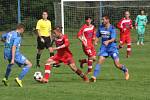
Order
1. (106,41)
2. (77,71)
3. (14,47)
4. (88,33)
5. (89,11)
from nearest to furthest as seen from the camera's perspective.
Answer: (14,47) < (77,71) < (106,41) < (88,33) < (89,11)

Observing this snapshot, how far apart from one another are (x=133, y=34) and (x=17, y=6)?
9662mm

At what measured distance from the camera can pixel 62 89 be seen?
556 inches

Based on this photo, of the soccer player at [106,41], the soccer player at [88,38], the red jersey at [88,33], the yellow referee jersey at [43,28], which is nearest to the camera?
the soccer player at [106,41]

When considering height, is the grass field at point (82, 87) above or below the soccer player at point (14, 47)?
below

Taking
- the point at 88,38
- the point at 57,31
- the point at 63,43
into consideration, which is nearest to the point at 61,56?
the point at 63,43

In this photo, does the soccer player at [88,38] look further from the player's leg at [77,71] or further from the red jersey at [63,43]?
the red jersey at [63,43]

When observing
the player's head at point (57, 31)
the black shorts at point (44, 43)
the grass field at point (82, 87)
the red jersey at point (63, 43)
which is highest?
the player's head at point (57, 31)

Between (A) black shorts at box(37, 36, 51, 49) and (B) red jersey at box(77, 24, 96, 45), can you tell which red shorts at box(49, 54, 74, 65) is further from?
(A) black shorts at box(37, 36, 51, 49)

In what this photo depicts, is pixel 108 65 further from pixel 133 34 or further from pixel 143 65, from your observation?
pixel 133 34

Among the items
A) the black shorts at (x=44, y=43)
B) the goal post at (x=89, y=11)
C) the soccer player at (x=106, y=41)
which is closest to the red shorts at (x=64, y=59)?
the soccer player at (x=106, y=41)

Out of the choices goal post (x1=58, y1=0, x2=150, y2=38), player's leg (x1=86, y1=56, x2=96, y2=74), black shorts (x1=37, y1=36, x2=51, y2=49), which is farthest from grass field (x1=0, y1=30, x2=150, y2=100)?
goal post (x1=58, y1=0, x2=150, y2=38)

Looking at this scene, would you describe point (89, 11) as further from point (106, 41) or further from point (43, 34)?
point (106, 41)

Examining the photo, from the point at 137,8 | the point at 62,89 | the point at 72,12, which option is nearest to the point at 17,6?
the point at 72,12

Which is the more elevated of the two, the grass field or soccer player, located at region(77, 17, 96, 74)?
soccer player, located at region(77, 17, 96, 74)
